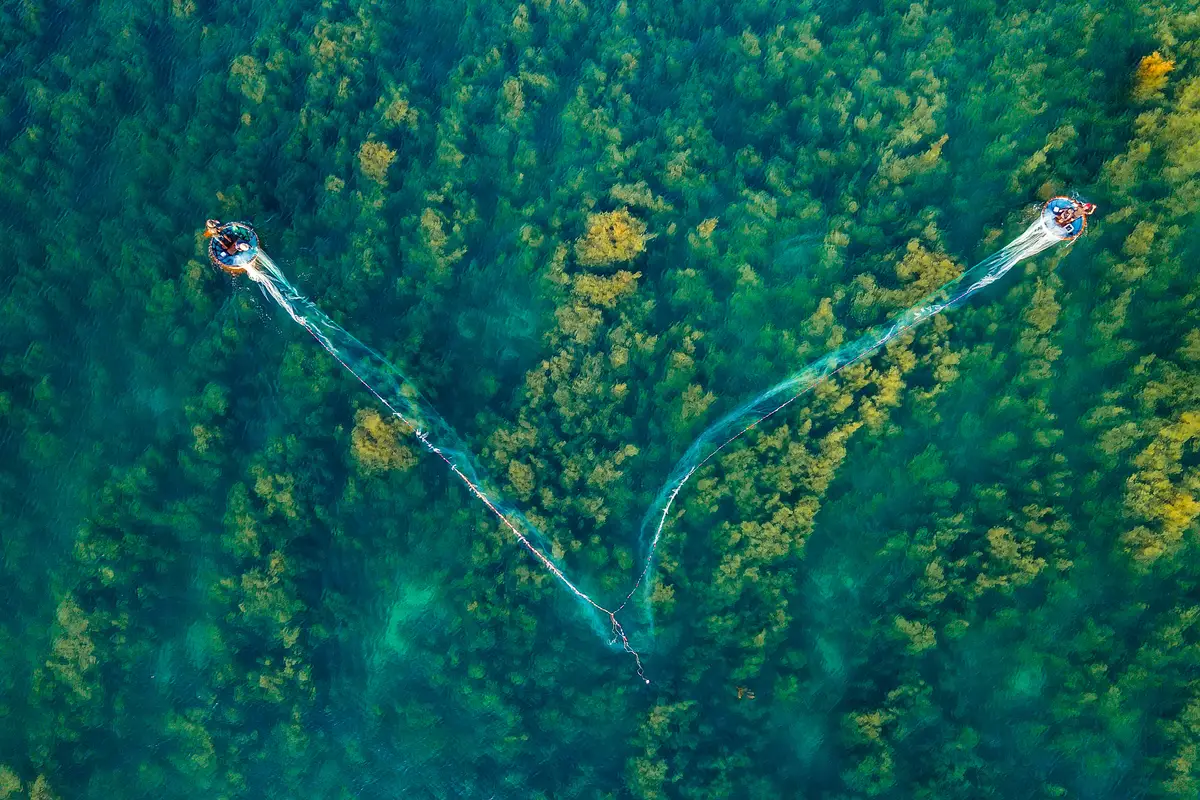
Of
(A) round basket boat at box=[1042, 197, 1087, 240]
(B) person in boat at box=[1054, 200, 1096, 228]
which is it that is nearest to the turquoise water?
(A) round basket boat at box=[1042, 197, 1087, 240]

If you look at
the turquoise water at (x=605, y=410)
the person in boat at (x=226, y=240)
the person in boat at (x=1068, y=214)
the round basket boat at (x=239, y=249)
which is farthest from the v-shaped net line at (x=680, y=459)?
the person in boat at (x=1068, y=214)

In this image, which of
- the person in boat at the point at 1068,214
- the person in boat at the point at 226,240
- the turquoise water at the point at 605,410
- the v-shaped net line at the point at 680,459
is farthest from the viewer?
the person in boat at the point at 226,240

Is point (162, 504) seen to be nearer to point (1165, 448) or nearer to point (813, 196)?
point (813, 196)

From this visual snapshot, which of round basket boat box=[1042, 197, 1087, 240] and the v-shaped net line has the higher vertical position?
round basket boat box=[1042, 197, 1087, 240]

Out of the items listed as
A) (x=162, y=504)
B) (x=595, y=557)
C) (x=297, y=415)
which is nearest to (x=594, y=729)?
(x=595, y=557)

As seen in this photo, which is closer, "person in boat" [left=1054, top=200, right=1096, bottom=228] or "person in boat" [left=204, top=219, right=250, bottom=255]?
"person in boat" [left=1054, top=200, right=1096, bottom=228]

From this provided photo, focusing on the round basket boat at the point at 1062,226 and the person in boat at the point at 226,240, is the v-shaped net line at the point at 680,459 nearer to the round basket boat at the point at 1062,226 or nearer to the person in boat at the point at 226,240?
the person in boat at the point at 226,240

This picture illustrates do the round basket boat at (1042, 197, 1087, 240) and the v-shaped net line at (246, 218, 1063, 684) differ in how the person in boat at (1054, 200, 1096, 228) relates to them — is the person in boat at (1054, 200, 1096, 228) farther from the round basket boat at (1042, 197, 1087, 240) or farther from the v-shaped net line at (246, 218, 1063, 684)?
the v-shaped net line at (246, 218, 1063, 684)

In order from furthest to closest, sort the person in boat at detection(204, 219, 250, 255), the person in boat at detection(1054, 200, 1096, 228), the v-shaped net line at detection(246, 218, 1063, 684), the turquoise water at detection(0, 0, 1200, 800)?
the person in boat at detection(204, 219, 250, 255), the v-shaped net line at detection(246, 218, 1063, 684), the turquoise water at detection(0, 0, 1200, 800), the person in boat at detection(1054, 200, 1096, 228)
